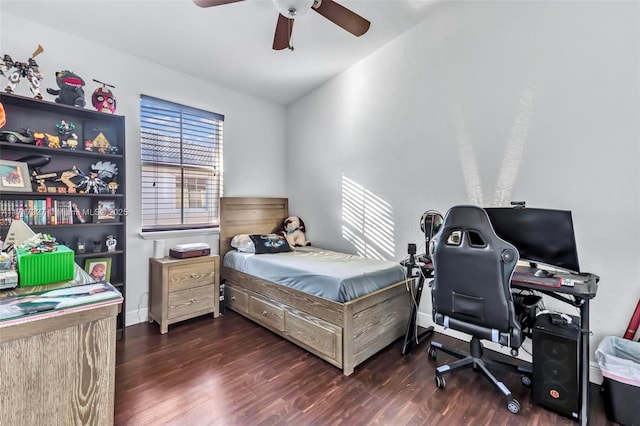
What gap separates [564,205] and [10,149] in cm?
418

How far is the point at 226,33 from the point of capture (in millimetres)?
2574

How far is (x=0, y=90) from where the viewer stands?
2.14 metres

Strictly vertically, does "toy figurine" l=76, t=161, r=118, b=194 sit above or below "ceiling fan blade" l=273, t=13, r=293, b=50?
below

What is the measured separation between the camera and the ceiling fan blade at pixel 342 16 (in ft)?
5.88

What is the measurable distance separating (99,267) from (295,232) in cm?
211

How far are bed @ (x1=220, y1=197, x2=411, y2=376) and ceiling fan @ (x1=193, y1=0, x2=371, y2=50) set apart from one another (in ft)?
6.19

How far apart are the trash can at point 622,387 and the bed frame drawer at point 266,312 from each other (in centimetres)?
221

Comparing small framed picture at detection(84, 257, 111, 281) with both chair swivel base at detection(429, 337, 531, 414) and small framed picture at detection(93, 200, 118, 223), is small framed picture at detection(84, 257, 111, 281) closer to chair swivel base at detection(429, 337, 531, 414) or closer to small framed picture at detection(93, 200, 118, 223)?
small framed picture at detection(93, 200, 118, 223)

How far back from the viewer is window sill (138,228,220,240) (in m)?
2.91

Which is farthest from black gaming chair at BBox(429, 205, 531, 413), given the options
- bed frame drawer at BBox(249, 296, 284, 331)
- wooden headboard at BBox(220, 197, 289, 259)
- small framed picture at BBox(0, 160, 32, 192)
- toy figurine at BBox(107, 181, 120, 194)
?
small framed picture at BBox(0, 160, 32, 192)

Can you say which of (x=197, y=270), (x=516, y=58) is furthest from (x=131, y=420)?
(x=516, y=58)

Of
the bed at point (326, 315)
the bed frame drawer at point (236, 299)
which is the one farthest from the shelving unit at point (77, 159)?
the bed at point (326, 315)

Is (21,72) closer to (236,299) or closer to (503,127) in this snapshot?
(236,299)

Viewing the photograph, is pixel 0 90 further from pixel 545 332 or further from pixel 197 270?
pixel 545 332
